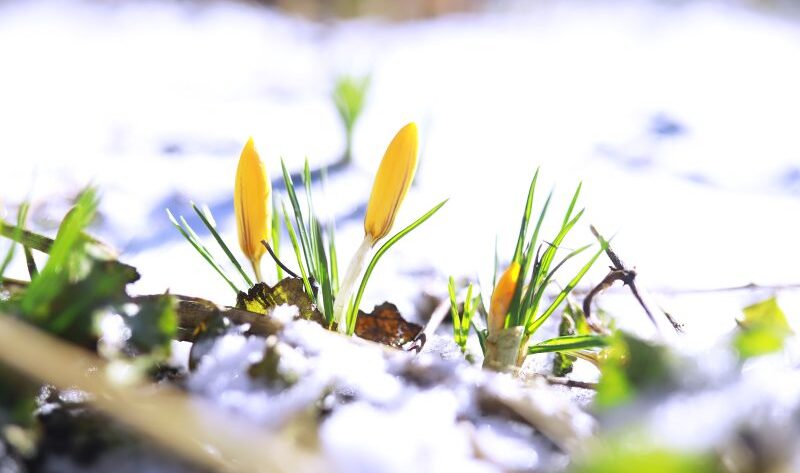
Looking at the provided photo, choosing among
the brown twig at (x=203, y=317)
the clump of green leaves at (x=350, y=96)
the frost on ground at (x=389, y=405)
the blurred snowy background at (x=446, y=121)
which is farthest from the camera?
the clump of green leaves at (x=350, y=96)

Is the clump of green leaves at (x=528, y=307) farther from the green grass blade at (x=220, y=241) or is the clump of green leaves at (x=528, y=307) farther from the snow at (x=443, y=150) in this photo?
the green grass blade at (x=220, y=241)

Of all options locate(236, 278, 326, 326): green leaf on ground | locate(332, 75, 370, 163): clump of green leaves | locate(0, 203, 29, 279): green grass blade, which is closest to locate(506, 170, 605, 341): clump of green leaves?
locate(236, 278, 326, 326): green leaf on ground

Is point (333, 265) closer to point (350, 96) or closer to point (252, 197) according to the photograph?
point (252, 197)

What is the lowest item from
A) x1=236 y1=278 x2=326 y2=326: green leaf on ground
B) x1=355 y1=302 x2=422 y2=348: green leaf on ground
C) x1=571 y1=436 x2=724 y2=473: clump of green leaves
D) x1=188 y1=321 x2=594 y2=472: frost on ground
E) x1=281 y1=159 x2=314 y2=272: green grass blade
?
x1=355 y1=302 x2=422 y2=348: green leaf on ground

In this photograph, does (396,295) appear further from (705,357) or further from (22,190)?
(22,190)

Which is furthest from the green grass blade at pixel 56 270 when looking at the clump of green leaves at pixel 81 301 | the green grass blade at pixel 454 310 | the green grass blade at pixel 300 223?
the green grass blade at pixel 454 310

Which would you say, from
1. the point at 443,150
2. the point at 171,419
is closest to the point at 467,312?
the point at 171,419

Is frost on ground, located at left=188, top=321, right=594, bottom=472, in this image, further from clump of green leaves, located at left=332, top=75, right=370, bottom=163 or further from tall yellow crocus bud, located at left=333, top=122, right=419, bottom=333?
clump of green leaves, located at left=332, top=75, right=370, bottom=163
